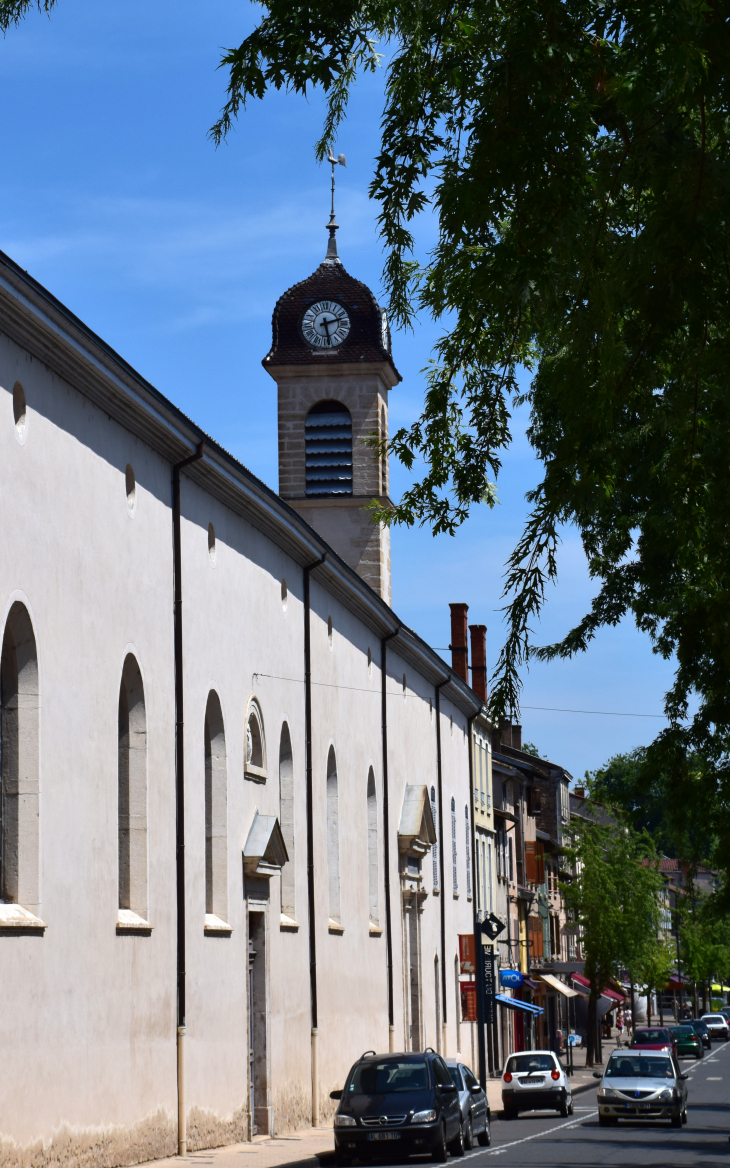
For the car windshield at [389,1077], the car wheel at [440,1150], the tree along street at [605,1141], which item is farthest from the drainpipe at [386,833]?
the car wheel at [440,1150]

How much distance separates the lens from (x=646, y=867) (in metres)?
75.1

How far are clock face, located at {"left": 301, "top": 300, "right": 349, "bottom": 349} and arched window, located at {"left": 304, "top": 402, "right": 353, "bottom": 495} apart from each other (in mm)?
1869

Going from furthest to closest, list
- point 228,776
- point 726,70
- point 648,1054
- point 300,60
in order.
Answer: point 648,1054 < point 228,776 < point 300,60 < point 726,70

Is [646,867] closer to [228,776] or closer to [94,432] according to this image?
[228,776]

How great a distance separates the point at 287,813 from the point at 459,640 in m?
38.0

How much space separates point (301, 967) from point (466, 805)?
26.8 m

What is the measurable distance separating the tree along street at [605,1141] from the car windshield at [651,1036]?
13.7 m

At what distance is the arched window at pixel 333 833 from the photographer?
111ft

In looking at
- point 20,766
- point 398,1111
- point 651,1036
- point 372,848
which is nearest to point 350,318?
point 372,848

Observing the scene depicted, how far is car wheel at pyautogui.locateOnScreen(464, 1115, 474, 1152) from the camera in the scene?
84.8ft

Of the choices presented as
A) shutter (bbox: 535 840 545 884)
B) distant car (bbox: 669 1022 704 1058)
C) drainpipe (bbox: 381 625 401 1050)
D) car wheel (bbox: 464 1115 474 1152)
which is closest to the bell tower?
drainpipe (bbox: 381 625 401 1050)

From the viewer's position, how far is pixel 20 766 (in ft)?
56.5

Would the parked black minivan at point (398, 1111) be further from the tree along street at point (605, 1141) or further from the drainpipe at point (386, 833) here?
the drainpipe at point (386, 833)

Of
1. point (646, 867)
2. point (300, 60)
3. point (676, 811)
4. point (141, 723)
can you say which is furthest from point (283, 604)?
point (646, 867)
